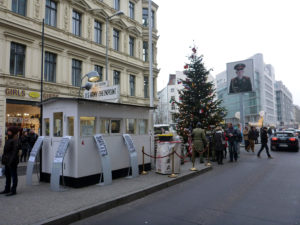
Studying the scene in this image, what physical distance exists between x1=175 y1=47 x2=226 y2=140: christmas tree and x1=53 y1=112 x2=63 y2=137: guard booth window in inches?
332

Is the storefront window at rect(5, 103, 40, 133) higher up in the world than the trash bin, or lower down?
higher up

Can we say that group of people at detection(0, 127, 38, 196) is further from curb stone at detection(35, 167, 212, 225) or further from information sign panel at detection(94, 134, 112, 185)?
curb stone at detection(35, 167, 212, 225)

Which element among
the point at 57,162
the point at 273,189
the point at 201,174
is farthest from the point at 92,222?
the point at 201,174

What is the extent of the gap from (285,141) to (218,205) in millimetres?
14532

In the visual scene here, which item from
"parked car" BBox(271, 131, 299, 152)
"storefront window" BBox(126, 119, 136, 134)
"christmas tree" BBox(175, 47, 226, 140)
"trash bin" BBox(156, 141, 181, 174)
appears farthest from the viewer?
"parked car" BBox(271, 131, 299, 152)

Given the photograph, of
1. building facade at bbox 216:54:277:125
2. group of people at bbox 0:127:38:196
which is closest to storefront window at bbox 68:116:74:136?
group of people at bbox 0:127:38:196

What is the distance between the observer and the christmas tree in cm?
1422

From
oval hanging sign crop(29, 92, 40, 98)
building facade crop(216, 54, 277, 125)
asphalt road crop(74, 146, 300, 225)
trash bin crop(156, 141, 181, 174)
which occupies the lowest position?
asphalt road crop(74, 146, 300, 225)

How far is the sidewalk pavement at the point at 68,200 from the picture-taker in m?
4.44

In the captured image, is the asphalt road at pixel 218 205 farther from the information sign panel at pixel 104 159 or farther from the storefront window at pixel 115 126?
the storefront window at pixel 115 126

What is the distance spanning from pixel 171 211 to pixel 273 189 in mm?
3430

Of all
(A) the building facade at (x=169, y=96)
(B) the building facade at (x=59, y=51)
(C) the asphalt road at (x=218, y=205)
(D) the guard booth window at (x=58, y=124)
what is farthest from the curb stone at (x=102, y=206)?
(A) the building facade at (x=169, y=96)

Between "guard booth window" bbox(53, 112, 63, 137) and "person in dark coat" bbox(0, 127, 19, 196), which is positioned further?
"guard booth window" bbox(53, 112, 63, 137)

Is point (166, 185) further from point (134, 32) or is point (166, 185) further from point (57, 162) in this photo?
point (134, 32)
